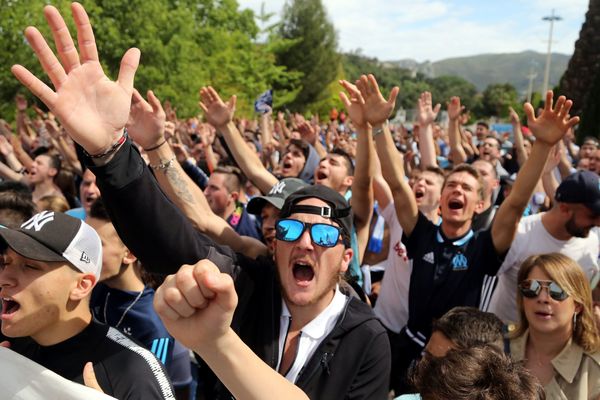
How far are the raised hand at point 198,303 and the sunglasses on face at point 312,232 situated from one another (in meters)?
1.22

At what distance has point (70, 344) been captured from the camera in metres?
2.05

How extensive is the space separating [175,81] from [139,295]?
17.5 metres

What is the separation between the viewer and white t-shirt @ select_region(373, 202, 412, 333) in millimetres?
4070

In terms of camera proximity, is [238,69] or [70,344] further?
[238,69]

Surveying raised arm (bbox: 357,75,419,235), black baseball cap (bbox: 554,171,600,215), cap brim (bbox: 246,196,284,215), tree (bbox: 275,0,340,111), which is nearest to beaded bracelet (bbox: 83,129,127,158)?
cap brim (bbox: 246,196,284,215)

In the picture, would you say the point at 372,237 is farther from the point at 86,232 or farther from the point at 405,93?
the point at 405,93

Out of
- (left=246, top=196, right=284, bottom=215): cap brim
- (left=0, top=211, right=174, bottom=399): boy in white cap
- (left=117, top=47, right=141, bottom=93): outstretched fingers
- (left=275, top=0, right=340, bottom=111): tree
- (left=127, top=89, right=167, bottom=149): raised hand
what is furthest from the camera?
(left=275, top=0, right=340, bottom=111): tree

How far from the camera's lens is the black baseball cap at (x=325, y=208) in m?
2.41

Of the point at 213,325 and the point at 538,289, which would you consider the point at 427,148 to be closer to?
the point at 538,289

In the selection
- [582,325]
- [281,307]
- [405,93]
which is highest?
[281,307]

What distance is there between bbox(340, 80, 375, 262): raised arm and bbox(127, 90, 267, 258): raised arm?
3.62 feet

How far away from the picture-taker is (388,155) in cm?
395

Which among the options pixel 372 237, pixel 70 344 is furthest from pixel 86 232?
pixel 372 237

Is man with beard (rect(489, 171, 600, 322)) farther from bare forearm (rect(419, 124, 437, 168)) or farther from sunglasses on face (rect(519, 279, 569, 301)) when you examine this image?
bare forearm (rect(419, 124, 437, 168))
